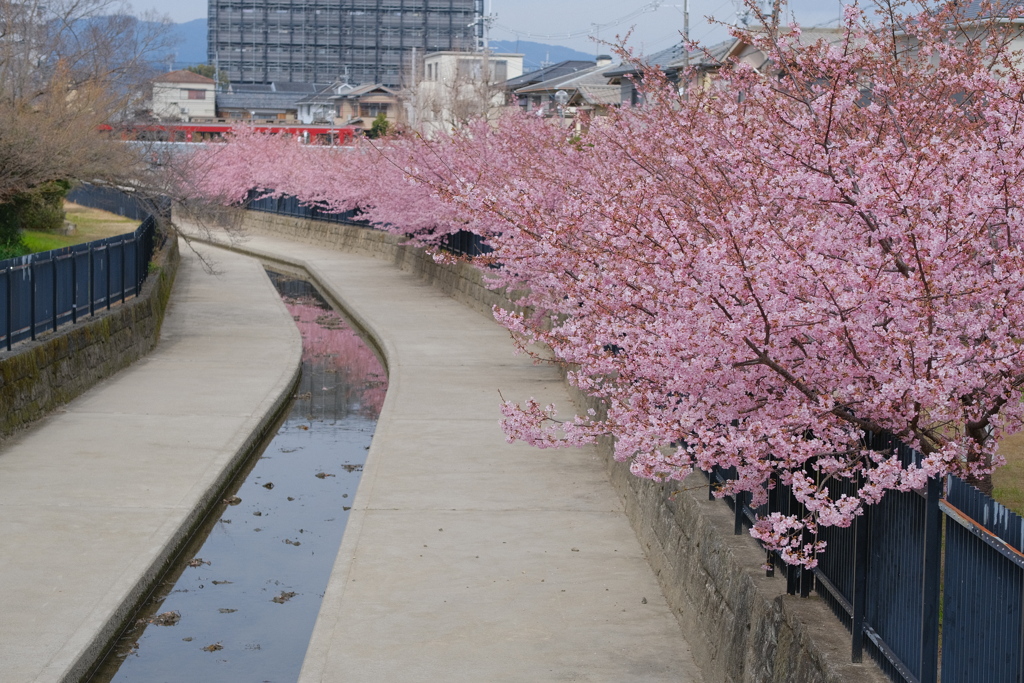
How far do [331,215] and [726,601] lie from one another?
4488cm

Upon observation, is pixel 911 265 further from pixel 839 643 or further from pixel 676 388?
pixel 839 643

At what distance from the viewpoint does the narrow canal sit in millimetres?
8281

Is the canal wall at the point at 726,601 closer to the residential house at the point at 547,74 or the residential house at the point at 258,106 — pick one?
the residential house at the point at 547,74

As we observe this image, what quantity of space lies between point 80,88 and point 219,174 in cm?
4099

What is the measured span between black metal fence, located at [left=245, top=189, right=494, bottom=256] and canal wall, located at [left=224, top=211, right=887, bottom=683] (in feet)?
61.2

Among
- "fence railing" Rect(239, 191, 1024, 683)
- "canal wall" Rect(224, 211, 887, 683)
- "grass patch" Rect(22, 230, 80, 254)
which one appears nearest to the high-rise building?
"grass patch" Rect(22, 230, 80, 254)

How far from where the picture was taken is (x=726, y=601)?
23.6 ft

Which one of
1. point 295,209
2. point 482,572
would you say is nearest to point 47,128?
point 482,572

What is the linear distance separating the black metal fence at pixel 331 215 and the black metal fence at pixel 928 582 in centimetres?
2209

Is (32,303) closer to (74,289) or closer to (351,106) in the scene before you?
(74,289)

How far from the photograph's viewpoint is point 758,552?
23.7 feet

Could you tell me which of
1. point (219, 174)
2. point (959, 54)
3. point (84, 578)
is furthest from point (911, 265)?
point (219, 174)

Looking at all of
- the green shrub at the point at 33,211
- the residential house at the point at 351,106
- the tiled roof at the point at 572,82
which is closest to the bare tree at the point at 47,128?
the green shrub at the point at 33,211

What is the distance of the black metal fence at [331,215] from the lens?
3011 centimetres
